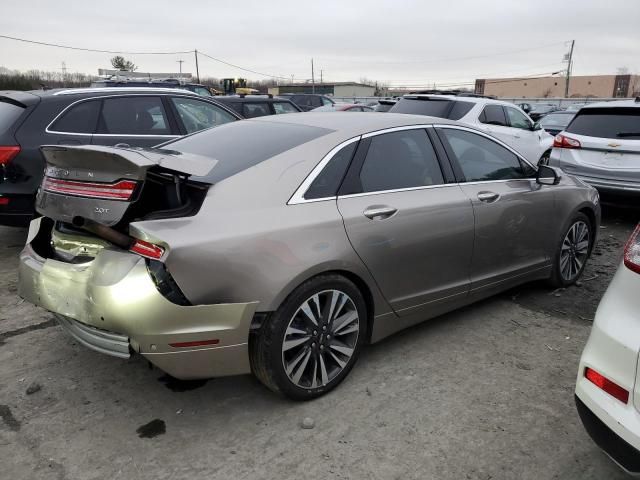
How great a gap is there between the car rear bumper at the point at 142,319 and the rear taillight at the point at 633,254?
1658 millimetres

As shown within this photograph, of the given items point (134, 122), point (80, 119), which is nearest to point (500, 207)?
point (134, 122)

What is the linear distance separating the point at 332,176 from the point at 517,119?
8400 mm

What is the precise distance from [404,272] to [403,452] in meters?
1.12

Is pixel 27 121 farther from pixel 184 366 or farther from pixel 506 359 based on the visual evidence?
pixel 506 359

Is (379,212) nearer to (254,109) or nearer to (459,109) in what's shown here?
(459,109)

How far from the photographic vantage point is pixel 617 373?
2012 mm

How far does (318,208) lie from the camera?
292 cm

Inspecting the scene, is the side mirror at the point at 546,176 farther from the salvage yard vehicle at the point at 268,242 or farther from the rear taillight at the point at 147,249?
the rear taillight at the point at 147,249

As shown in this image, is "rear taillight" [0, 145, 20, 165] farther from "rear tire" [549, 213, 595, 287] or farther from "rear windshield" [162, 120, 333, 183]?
"rear tire" [549, 213, 595, 287]

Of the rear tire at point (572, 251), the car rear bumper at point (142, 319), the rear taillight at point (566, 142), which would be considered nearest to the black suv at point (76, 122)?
the car rear bumper at point (142, 319)

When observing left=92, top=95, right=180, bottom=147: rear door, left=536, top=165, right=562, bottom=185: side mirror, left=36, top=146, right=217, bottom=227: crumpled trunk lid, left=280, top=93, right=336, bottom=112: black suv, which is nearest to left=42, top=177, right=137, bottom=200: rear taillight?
left=36, top=146, right=217, bottom=227: crumpled trunk lid

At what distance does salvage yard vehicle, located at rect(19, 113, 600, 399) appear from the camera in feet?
8.22

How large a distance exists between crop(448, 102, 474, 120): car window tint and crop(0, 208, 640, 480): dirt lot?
590 cm

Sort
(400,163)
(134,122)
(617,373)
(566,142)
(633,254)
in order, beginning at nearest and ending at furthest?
(617,373) → (633,254) → (400,163) → (134,122) → (566,142)
